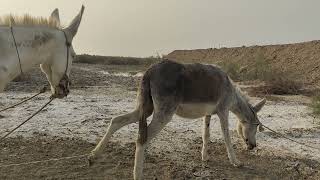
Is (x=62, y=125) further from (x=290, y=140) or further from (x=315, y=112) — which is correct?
(x=315, y=112)

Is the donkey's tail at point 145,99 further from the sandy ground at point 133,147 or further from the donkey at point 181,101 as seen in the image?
the sandy ground at point 133,147

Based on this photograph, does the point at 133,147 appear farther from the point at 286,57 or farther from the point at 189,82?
the point at 286,57

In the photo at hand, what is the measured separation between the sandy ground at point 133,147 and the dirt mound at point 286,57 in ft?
42.0

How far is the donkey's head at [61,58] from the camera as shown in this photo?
21.9 feet

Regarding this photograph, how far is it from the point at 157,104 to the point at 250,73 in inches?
746

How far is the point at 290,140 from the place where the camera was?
442 inches

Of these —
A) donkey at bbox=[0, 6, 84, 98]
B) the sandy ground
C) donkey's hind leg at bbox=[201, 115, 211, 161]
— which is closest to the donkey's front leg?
the sandy ground

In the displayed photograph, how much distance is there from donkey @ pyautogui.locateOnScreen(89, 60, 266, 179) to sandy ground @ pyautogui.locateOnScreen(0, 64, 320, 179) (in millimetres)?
410

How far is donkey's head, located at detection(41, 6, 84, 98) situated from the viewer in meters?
6.68

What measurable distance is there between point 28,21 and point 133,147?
13.8 feet

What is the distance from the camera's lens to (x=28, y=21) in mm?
6570

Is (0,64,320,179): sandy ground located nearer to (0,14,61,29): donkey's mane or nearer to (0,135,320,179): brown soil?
(0,135,320,179): brown soil

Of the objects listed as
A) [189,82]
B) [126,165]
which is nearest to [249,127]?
[189,82]

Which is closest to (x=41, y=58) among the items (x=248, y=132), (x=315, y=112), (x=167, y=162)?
(x=167, y=162)
